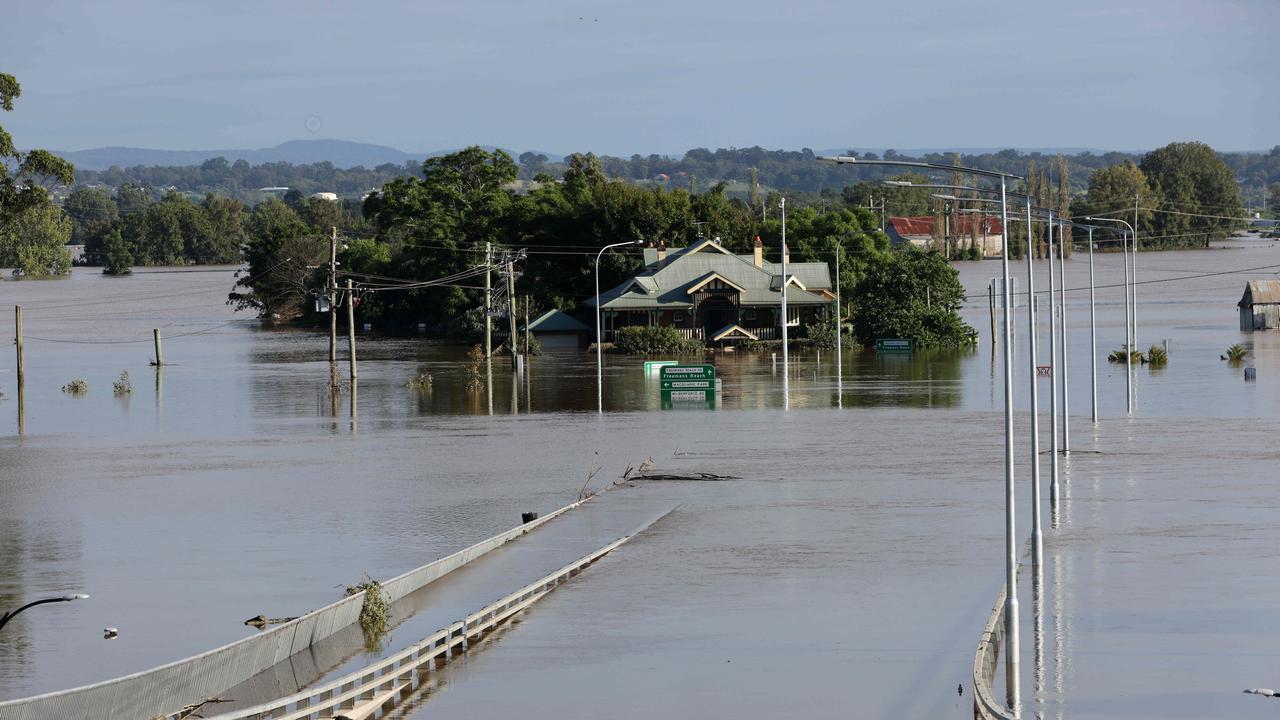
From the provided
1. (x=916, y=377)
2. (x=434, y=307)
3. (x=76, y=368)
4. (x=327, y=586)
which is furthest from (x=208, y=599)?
(x=434, y=307)

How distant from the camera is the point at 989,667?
81.7ft

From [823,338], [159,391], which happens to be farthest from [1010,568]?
[823,338]

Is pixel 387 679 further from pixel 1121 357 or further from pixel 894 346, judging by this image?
pixel 894 346

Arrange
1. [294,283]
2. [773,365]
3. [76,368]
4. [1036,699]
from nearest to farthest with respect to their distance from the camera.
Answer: [1036,699] < [773,365] < [76,368] < [294,283]

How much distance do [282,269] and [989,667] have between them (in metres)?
156

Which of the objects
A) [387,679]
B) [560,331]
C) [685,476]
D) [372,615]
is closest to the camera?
[387,679]

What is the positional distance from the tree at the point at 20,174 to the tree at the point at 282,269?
89.6 metres

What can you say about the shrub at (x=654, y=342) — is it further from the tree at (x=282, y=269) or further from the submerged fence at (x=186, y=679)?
the submerged fence at (x=186, y=679)

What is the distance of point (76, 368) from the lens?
375 ft

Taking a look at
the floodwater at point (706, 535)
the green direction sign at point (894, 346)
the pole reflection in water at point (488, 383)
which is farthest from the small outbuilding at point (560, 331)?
the floodwater at point (706, 535)

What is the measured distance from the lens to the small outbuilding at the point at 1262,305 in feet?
425

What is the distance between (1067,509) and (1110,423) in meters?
24.6

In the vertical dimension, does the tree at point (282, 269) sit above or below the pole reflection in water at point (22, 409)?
above

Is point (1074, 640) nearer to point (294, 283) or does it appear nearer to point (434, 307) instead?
point (434, 307)
